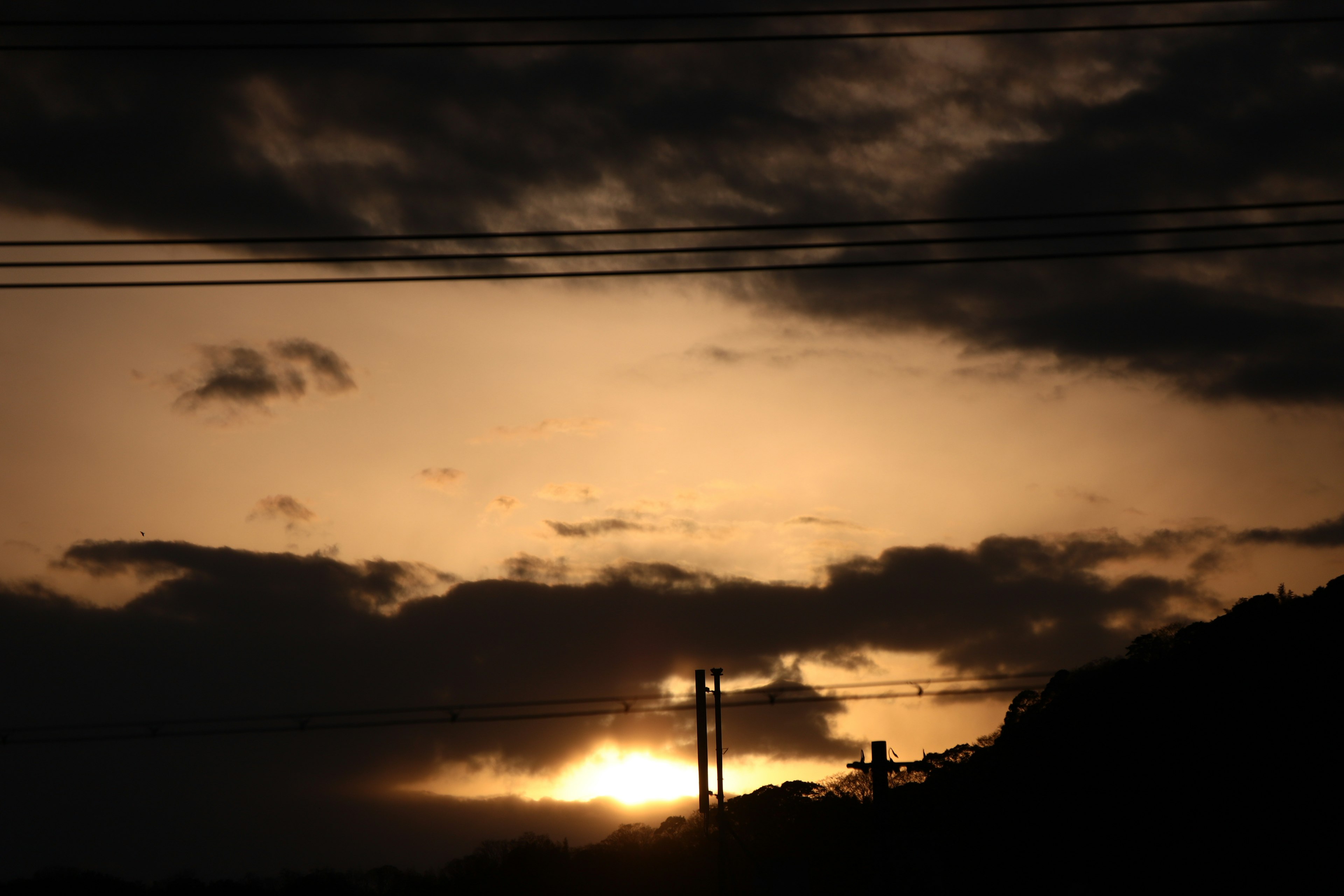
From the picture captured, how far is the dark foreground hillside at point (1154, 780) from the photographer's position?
33.5 m

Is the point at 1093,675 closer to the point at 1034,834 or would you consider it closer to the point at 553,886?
the point at 1034,834

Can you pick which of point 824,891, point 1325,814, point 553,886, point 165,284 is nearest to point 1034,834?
point 1325,814

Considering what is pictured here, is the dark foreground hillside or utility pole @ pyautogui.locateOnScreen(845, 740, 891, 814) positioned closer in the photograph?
utility pole @ pyautogui.locateOnScreen(845, 740, 891, 814)

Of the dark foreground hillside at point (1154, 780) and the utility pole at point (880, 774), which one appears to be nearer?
the utility pole at point (880, 774)

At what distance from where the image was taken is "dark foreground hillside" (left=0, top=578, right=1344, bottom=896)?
3350 cm

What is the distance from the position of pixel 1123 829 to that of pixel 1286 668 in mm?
8021

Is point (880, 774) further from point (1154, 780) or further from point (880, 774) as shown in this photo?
point (1154, 780)

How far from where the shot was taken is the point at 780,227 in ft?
55.3

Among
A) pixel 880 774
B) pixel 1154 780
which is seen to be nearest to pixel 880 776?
pixel 880 774

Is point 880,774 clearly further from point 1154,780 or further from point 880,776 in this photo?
point 1154,780

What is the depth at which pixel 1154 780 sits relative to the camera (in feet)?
130

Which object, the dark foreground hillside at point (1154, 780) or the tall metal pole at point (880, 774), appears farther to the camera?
the dark foreground hillside at point (1154, 780)

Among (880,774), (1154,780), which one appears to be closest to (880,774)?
(880,774)

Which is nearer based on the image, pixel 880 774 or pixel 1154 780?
pixel 880 774
